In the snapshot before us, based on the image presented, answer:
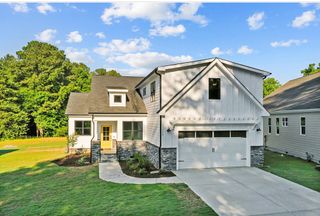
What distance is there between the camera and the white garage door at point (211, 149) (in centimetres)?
1270

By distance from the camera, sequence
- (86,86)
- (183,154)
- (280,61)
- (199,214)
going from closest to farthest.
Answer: (199,214) → (183,154) → (280,61) → (86,86)

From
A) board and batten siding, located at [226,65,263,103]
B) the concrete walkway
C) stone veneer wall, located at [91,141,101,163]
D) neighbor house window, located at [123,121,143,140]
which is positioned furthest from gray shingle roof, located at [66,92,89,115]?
board and batten siding, located at [226,65,263,103]

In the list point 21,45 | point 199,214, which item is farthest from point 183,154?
point 21,45

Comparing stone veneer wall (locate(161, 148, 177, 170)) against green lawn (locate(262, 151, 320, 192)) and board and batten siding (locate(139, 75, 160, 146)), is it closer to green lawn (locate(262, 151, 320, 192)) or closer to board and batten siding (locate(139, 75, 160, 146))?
board and batten siding (locate(139, 75, 160, 146))

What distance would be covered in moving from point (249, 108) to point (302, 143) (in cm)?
563

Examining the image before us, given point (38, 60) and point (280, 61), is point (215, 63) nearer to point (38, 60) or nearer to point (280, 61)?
point (280, 61)

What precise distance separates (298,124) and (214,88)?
7554 millimetres

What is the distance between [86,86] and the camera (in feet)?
127

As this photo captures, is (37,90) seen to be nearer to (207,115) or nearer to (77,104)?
(77,104)

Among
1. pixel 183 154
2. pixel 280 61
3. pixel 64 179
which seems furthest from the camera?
pixel 280 61

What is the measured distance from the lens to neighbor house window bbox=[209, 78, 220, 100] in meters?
12.9

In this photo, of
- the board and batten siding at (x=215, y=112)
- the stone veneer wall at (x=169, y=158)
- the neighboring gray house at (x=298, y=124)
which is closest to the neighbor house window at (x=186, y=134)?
the board and batten siding at (x=215, y=112)

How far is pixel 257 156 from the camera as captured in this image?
13359mm

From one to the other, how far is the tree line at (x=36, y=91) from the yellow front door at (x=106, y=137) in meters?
18.5
